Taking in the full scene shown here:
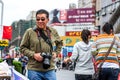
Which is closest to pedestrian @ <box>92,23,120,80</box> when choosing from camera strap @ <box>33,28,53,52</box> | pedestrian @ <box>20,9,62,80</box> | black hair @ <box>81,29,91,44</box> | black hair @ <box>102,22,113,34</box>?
black hair @ <box>102,22,113,34</box>

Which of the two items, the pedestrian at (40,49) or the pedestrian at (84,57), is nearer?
the pedestrian at (40,49)

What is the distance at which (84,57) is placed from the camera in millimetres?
7691

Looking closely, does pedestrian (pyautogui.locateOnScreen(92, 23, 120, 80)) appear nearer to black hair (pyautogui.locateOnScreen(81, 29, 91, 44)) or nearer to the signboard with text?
black hair (pyautogui.locateOnScreen(81, 29, 91, 44))

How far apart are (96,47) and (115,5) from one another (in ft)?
160

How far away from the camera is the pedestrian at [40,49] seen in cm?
570

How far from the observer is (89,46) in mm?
7680

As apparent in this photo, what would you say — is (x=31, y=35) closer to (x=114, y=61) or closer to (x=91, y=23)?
(x=114, y=61)

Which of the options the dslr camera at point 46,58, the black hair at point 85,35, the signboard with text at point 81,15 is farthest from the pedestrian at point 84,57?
the signboard with text at point 81,15

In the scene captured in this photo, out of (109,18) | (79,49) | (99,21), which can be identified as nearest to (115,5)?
(109,18)

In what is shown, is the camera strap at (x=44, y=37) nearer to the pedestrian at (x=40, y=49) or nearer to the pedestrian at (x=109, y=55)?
the pedestrian at (x=40, y=49)

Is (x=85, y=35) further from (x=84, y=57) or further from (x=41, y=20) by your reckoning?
(x=41, y=20)

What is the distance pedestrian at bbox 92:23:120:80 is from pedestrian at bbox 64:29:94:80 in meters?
0.47

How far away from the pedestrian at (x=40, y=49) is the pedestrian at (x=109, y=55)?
141cm

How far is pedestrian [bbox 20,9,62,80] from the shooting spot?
570 cm
